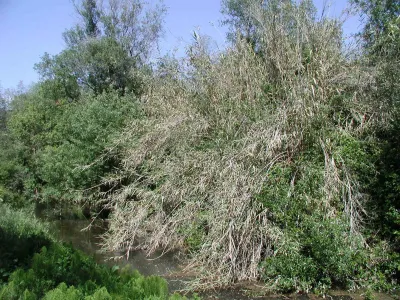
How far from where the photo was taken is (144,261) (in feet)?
35.4

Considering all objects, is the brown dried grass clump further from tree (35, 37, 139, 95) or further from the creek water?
tree (35, 37, 139, 95)

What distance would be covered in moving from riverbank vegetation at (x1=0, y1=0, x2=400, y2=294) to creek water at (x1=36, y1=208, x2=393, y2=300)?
239mm

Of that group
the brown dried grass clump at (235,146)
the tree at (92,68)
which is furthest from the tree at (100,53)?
the brown dried grass clump at (235,146)

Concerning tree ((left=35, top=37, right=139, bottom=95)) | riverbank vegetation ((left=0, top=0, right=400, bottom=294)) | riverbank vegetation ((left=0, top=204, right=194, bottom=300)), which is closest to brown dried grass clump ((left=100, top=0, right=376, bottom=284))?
riverbank vegetation ((left=0, top=0, right=400, bottom=294))

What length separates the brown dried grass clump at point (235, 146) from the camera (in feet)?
28.5

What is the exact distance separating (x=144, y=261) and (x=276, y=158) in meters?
4.18

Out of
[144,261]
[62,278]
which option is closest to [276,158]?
[144,261]

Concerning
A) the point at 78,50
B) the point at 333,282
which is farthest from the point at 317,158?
the point at 78,50

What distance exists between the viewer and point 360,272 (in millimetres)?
8188

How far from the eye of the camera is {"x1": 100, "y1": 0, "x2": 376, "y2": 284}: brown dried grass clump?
8.67 m

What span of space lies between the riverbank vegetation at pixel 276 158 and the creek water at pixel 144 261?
0.79 ft

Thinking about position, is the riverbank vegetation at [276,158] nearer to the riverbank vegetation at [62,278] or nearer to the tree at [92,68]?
the riverbank vegetation at [62,278]

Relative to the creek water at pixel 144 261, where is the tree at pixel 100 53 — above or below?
above

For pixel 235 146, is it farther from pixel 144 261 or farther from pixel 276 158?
pixel 144 261
